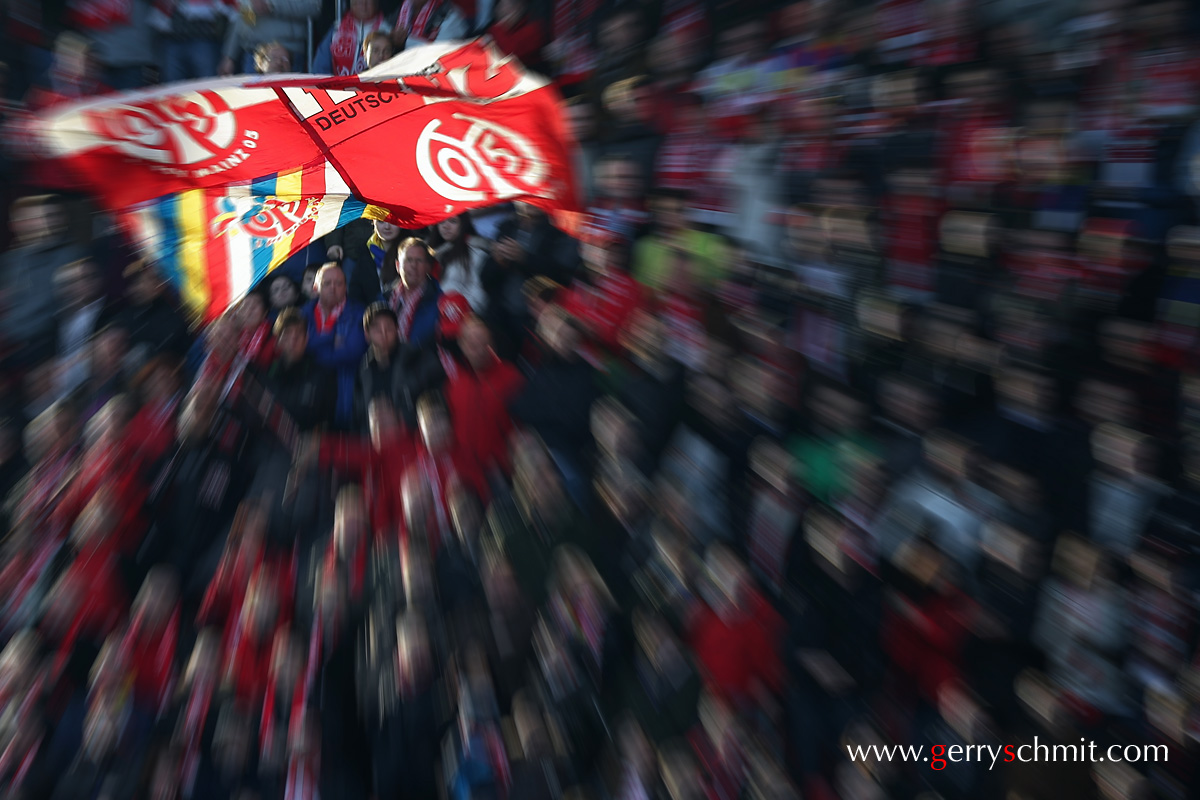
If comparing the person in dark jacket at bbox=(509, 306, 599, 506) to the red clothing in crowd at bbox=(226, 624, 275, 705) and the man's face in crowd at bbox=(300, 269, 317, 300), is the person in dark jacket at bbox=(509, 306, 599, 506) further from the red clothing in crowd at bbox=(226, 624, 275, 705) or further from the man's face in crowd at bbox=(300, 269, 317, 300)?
the red clothing in crowd at bbox=(226, 624, 275, 705)

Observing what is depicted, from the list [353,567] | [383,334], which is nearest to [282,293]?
[383,334]

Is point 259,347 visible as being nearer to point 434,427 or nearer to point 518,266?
point 434,427

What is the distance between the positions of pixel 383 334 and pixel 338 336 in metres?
0.16

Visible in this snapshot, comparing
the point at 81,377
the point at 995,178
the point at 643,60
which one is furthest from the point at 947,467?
the point at 81,377

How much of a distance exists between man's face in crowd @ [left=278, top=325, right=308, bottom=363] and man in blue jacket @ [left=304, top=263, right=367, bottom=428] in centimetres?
2

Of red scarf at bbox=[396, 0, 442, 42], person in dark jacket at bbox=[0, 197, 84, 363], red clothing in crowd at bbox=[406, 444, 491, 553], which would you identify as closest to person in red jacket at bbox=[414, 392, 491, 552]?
red clothing in crowd at bbox=[406, 444, 491, 553]

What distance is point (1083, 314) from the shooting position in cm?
137

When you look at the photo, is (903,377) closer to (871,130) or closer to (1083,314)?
(1083,314)

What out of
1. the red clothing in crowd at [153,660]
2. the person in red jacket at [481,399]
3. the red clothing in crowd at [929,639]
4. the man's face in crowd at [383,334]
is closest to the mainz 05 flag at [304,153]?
the man's face in crowd at [383,334]

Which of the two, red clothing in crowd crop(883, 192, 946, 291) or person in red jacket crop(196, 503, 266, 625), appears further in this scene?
person in red jacket crop(196, 503, 266, 625)

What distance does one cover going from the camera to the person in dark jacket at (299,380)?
212 cm

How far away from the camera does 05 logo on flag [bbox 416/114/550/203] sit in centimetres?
202

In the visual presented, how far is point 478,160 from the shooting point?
206 centimetres

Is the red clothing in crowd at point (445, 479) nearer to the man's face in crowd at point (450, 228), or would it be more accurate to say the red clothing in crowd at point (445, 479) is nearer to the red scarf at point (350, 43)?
the man's face in crowd at point (450, 228)
